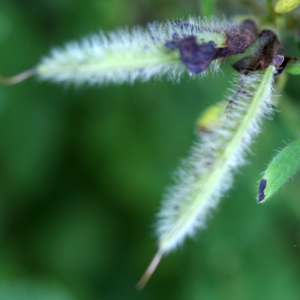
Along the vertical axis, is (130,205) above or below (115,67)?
below

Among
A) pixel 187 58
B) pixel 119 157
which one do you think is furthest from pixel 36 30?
pixel 187 58

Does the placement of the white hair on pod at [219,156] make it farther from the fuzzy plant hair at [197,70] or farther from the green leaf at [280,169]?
the green leaf at [280,169]

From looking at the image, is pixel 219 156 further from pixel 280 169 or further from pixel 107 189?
pixel 107 189

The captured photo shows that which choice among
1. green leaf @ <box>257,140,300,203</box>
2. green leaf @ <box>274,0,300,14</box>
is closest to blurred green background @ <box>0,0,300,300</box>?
green leaf @ <box>274,0,300,14</box>

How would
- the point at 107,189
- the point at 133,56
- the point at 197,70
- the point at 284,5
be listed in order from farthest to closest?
1. the point at 107,189
2. the point at 284,5
3. the point at 133,56
4. the point at 197,70

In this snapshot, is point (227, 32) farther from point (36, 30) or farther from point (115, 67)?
point (36, 30)

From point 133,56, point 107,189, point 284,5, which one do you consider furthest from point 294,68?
point 107,189
